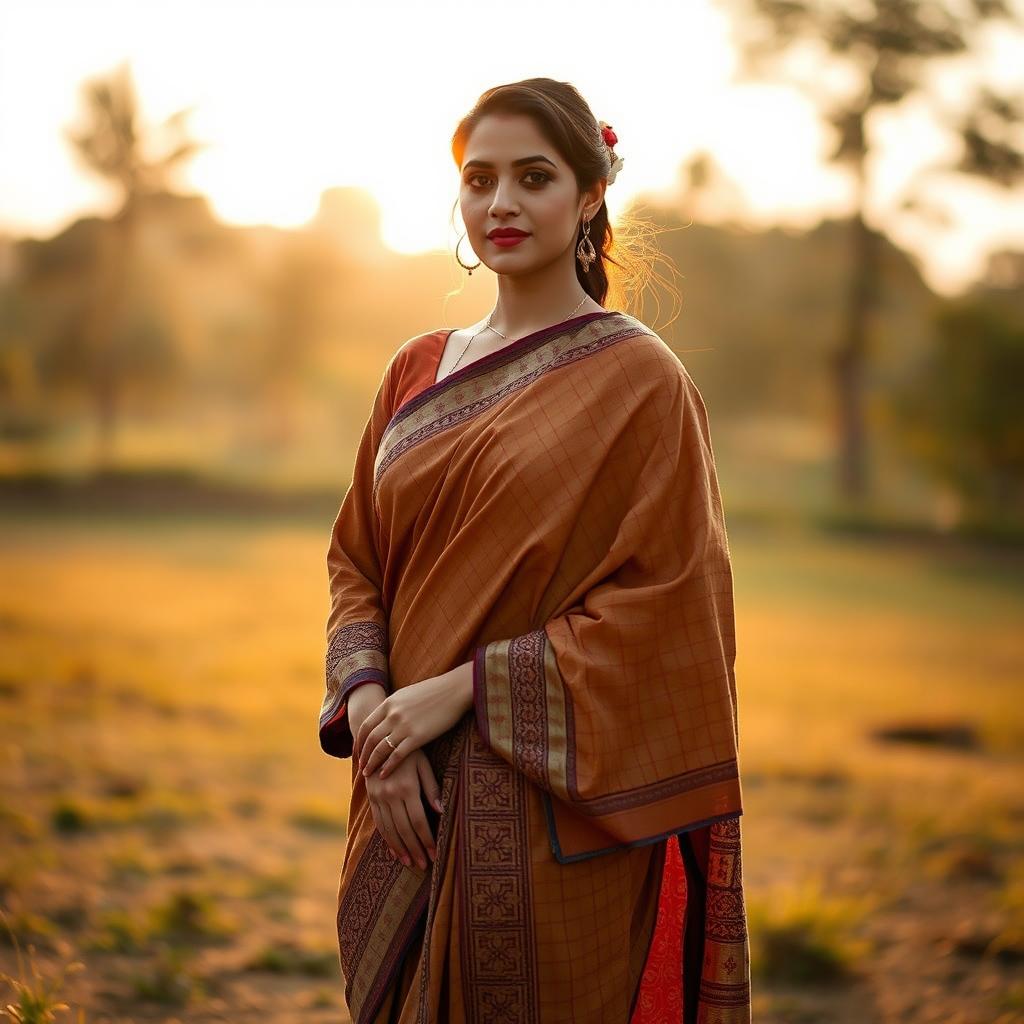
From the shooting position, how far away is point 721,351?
1266 cm

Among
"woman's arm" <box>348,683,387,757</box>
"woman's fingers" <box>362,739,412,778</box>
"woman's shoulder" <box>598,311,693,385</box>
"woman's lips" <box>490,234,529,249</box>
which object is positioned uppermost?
"woman's lips" <box>490,234,529,249</box>

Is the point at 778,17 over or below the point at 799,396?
over

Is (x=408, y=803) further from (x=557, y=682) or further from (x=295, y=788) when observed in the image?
(x=295, y=788)

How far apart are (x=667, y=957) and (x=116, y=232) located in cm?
1083

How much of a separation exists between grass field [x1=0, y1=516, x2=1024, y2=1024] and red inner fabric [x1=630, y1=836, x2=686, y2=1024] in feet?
3.99

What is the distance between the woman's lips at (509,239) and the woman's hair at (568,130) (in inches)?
5.2

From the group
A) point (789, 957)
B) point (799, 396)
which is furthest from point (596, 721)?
point (799, 396)

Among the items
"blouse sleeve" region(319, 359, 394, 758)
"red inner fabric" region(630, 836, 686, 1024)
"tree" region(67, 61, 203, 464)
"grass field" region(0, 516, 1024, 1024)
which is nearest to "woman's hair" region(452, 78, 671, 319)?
"blouse sleeve" region(319, 359, 394, 758)

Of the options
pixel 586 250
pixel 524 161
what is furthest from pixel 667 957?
pixel 524 161

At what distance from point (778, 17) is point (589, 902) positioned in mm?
11584

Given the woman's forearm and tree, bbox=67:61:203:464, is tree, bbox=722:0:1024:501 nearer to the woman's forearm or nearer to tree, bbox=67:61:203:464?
tree, bbox=67:61:203:464

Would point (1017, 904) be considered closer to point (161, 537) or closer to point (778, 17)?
point (161, 537)

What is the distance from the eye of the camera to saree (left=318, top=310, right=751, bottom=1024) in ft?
4.83

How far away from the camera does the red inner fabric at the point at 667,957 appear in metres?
1.68
